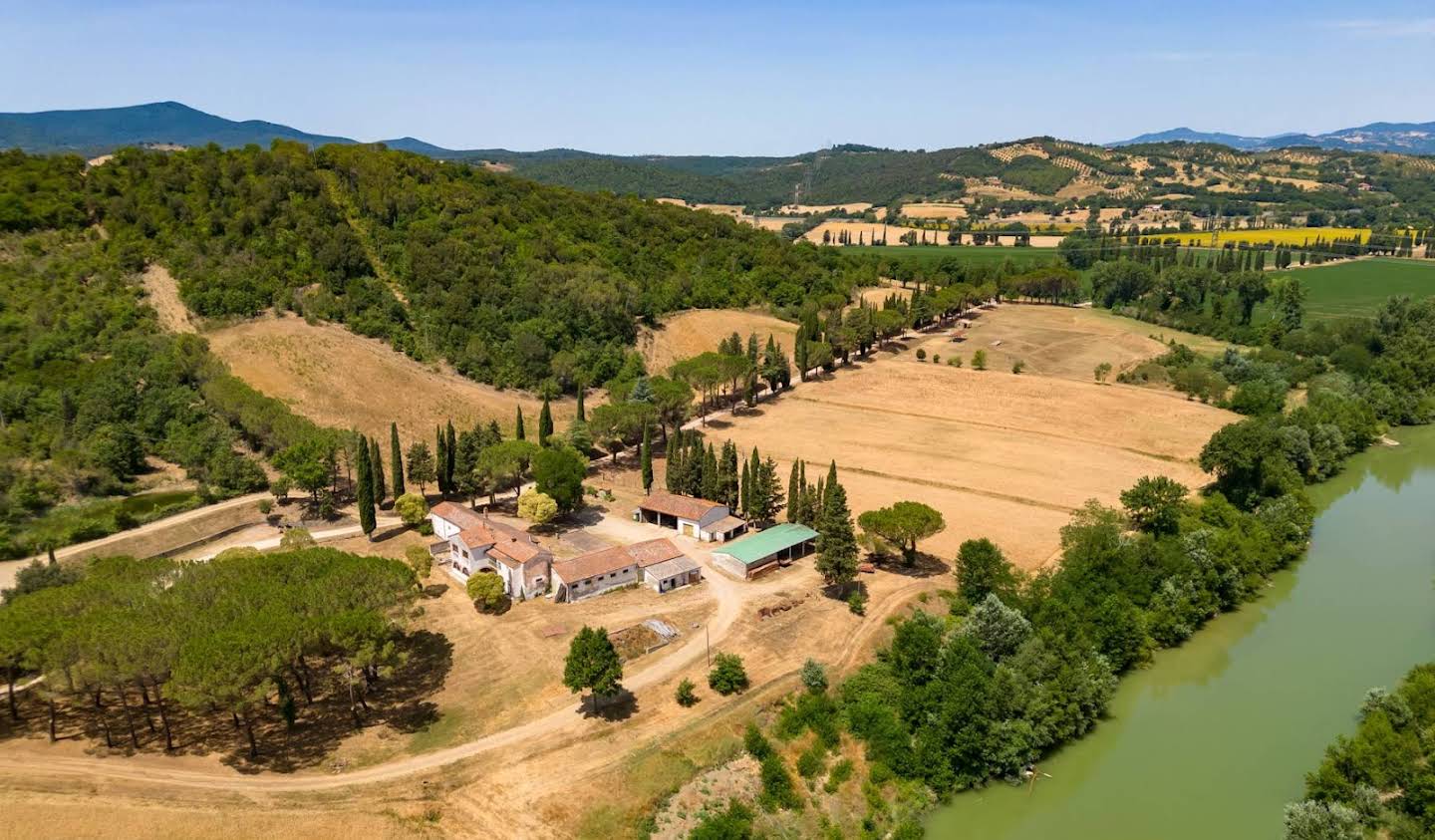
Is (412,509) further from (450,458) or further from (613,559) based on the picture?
(613,559)

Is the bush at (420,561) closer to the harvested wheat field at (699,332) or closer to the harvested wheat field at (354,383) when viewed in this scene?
the harvested wheat field at (354,383)

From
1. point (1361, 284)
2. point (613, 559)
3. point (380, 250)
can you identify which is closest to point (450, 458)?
point (613, 559)

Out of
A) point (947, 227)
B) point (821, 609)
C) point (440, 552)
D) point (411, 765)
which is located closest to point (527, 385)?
point (440, 552)

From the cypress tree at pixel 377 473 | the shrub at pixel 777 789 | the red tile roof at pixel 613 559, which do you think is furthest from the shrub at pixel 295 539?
the shrub at pixel 777 789

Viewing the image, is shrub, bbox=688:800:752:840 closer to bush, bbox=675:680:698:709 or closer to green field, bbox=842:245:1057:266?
bush, bbox=675:680:698:709

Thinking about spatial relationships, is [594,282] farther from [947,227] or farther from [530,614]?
[947,227]
